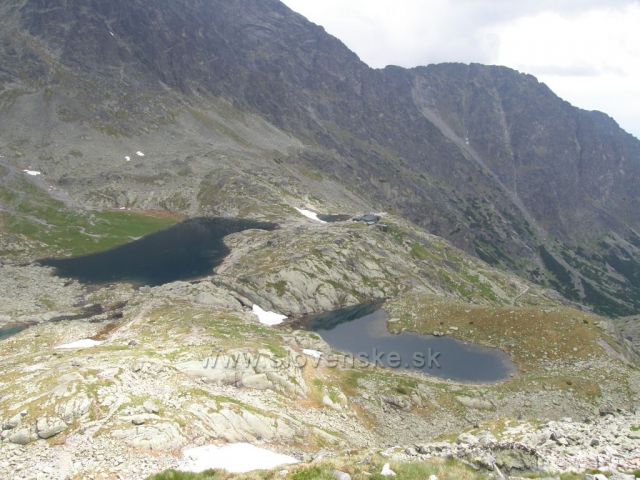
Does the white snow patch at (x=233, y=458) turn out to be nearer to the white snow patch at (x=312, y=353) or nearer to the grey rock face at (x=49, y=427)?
the grey rock face at (x=49, y=427)

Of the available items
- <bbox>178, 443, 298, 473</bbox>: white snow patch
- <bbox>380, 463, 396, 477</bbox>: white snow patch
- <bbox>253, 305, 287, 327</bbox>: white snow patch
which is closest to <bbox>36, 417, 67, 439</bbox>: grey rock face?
<bbox>178, 443, 298, 473</bbox>: white snow patch

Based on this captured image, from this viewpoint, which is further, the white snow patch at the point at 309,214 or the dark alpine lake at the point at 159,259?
the white snow patch at the point at 309,214

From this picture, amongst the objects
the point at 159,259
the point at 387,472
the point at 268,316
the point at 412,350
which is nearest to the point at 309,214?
the point at 159,259

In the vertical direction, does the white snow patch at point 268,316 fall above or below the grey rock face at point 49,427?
below

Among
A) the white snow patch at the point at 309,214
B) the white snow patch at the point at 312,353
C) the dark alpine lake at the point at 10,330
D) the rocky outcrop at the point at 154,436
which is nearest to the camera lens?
the rocky outcrop at the point at 154,436

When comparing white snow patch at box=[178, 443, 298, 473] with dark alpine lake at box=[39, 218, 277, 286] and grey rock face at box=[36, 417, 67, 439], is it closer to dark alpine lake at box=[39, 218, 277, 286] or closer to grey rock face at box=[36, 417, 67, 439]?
grey rock face at box=[36, 417, 67, 439]

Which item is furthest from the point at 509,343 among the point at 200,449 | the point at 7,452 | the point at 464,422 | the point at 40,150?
the point at 40,150

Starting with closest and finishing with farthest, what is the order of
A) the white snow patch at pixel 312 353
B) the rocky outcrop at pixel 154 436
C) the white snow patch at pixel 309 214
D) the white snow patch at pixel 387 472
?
the white snow patch at pixel 387 472, the rocky outcrop at pixel 154 436, the white snow patch at pixel 312 353, the white snow patch at pixel 309 214

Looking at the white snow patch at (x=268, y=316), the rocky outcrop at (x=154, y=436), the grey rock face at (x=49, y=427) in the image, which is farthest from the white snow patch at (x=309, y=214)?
the grey rock face at (x=49, y=427)
